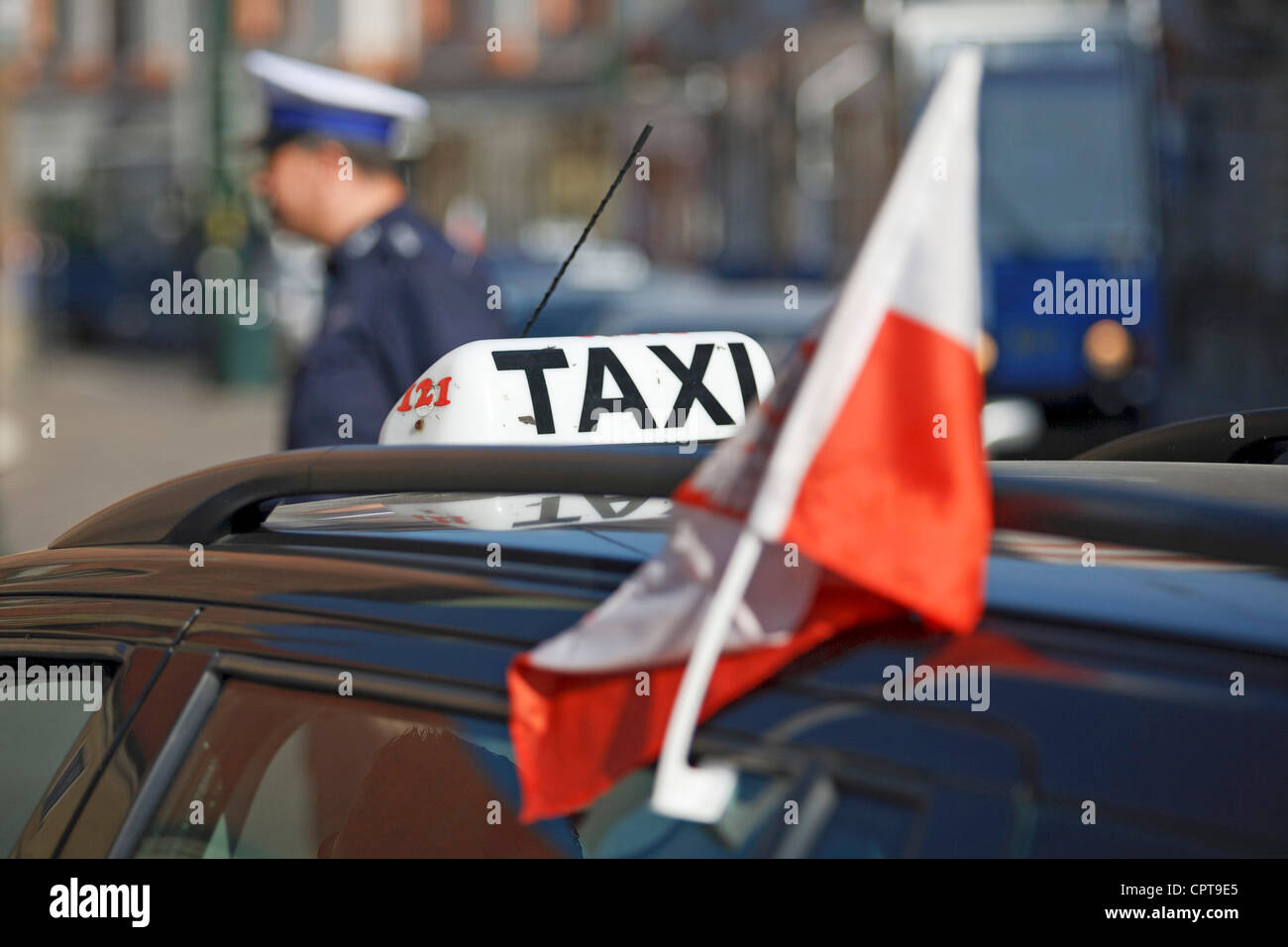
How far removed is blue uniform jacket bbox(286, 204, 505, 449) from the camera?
336 centimetres

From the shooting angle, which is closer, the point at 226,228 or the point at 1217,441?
the point at 1217,441

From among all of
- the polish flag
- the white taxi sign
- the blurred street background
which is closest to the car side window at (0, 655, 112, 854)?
the white taxi sign

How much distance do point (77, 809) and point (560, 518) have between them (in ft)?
1.68

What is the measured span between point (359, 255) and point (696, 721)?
8.05 ft

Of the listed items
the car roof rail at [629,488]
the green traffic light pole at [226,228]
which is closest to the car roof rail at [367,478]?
the car roof rail at [629,488]

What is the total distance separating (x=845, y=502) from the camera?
123 centimetres

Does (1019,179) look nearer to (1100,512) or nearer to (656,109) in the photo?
(1100,512)

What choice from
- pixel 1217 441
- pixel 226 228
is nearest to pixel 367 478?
pixel 1217 441

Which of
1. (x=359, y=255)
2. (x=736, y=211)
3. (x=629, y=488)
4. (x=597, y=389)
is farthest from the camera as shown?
(x=736, y=211)

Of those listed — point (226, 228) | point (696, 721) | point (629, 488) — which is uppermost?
point (226, 228)

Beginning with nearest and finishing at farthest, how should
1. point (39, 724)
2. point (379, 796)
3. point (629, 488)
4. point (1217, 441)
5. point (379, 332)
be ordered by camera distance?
point (629, 488), point (379, 796), point (39, 724), point (1217, 441), point (379, 332)

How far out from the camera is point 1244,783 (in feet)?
3.64

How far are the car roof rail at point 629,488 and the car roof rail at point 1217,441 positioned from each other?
307 mm

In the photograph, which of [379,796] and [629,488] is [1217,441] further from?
[379,796]
